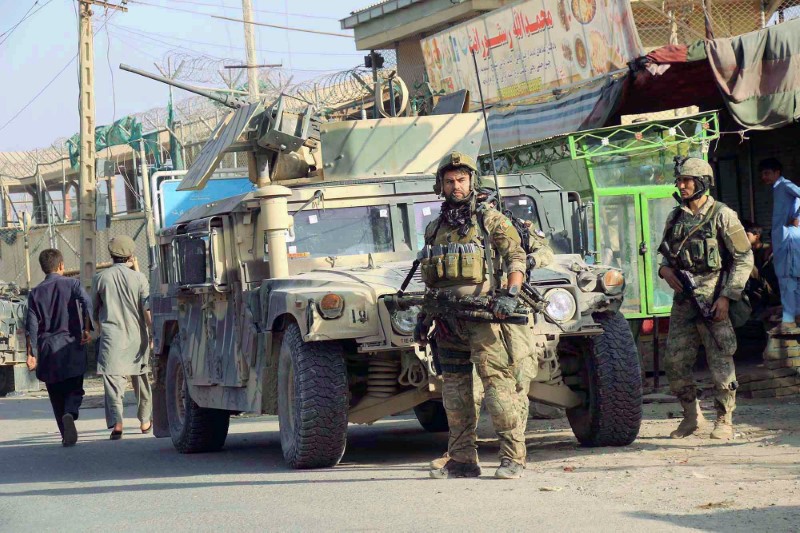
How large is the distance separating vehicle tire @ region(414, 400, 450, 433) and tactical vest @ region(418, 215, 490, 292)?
3.45 m

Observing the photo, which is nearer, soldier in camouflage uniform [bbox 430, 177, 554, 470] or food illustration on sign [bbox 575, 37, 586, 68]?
soldier in camouflage uniform [bbox 430, 177, 554, 470]

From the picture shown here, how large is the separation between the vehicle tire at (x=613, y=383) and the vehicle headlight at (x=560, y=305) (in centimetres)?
34

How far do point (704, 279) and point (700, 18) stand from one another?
1140cm

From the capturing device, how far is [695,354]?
351 inches

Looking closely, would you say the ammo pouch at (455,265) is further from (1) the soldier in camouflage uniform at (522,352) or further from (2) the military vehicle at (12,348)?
(2) the military vehicle at (12,348)

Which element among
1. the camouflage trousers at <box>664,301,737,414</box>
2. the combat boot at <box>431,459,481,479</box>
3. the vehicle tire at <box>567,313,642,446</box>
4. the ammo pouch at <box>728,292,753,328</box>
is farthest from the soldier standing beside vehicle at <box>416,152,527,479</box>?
the ammo pouch at <box>728,292,753,328</box>

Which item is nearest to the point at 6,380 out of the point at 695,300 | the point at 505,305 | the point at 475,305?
the point at 695,300

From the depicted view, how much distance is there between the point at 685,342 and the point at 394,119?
2938 mm

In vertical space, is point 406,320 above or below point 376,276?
below

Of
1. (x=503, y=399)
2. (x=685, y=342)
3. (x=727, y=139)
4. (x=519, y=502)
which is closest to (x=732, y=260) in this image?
(x=685, y=342)

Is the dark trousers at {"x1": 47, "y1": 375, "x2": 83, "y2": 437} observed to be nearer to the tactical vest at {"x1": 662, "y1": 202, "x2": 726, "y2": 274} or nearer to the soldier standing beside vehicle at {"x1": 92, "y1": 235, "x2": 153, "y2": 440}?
the soldier standing beside vehicle at {"x1": 92, "y1": 235, "x2": 153, "y2": 440}

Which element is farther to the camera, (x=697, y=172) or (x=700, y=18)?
(x=700, y=18)

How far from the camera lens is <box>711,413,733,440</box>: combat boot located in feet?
28.4

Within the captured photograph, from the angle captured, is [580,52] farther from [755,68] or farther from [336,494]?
[336,494]
